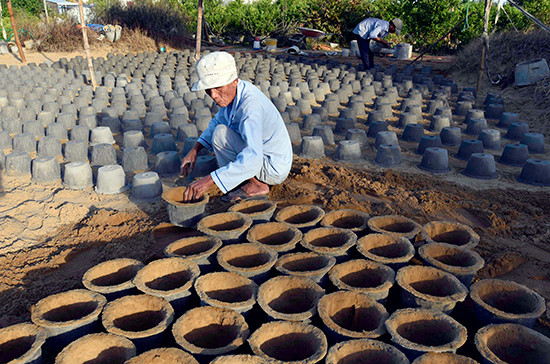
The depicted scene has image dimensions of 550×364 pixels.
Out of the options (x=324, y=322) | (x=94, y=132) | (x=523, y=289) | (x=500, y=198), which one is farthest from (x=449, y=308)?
(x=94, y=132)

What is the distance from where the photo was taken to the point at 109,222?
11.2 feet

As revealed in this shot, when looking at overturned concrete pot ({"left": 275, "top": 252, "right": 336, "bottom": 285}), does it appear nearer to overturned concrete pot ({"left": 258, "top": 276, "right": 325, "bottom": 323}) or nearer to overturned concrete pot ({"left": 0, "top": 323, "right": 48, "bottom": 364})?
overturned concrete pot ({"left": 258, "top": 276, "right": 325, "bottom": 323})

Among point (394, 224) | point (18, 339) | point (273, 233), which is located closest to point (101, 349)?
point (18, 339)

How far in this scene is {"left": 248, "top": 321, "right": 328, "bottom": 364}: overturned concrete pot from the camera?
1.96 meters

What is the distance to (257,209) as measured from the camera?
314cm

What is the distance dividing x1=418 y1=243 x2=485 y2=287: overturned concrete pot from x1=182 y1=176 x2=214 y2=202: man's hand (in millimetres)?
1465

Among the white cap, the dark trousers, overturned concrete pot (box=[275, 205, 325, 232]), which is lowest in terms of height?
overturned concrete pot (box=[275, 205, 325, 232])

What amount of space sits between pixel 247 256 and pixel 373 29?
8.67 meters

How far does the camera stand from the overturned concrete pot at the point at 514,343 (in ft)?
6.37

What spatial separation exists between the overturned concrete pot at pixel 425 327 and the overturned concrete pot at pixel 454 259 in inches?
15.5

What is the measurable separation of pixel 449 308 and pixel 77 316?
195 centimetres

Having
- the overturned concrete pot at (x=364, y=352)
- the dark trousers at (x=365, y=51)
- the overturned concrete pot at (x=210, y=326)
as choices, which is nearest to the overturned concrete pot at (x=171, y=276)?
the overturned concrete pot at (x=210, y=326)

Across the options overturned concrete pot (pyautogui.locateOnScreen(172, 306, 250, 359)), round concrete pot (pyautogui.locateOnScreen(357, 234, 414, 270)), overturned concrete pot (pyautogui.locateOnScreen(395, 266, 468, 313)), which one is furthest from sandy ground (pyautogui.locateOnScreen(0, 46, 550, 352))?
overturned concrete pot (pyautogui.locateOnScreen(172, 306, 250, 359))

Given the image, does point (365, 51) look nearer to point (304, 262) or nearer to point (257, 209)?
point (257, 209)
